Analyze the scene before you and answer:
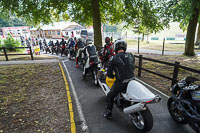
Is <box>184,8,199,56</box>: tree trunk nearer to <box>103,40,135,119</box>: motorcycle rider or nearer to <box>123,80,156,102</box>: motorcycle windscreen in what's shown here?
<box>103,40,135,119</box>: motorcycle rider

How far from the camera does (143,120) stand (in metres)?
3.17

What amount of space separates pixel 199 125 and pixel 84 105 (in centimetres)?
323

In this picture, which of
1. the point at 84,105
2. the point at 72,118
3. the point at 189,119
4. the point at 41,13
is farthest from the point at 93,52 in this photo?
the point at 41,13

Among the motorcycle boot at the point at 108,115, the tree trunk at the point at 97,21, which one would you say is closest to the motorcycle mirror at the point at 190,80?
the motorcycle boot at the point at 108,115

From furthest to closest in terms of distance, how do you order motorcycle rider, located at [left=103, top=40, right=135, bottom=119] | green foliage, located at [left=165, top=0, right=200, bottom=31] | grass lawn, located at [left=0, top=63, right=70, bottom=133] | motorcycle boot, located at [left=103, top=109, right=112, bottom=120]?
1. green foliage, located at [left=165, top=0, right=200, bottom=31]
2. motorcycle boot, located at [left=103, top=109, right=112, bottom=120]
3. grass lawn, located at [left=0, top=63, right=70, bottom=133]
4. motorcycle rider, located at [left=103, top=40, right=135, bottom=119]

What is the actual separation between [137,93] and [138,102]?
21 cm

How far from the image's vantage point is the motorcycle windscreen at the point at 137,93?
2.89 metres

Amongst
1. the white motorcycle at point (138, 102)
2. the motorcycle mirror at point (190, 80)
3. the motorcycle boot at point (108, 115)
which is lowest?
the motorcycle boot at point (108, 115)

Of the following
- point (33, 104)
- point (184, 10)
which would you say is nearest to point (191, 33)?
point (184, 10)

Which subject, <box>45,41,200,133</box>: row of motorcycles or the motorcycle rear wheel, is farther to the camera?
the motorcycle rear wheel

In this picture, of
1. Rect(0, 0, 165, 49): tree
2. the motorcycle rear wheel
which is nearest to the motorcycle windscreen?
the motorcycle rear wheel

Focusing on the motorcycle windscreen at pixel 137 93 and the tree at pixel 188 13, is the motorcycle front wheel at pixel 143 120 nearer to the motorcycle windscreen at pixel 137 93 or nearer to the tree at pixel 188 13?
the motorcycle windscreen at pixel 137 93

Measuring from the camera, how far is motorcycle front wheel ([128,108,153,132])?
311cm

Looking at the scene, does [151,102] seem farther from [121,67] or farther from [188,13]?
[188,13]
